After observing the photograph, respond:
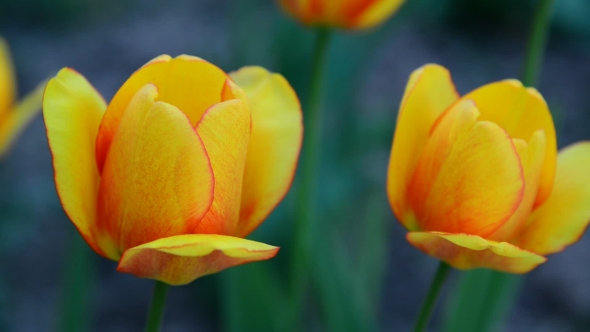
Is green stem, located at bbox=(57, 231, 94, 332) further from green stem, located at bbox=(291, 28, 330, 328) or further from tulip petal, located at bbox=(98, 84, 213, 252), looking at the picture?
tulip petal, located at bbox=(98, 84, 213, 252)

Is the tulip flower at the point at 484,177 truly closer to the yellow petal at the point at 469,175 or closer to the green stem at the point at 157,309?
the yellow petal at the point at 469,175

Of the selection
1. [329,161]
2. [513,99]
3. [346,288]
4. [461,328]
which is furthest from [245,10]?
[513,99]

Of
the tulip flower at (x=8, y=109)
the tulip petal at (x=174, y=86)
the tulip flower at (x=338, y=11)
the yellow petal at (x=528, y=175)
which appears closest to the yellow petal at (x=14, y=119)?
the tulip flower at (x=8, y=109)

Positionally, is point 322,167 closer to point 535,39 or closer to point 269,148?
point 535,39

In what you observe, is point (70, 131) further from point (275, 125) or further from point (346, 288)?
point (346, 288)

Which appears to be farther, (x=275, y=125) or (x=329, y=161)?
(x=329, y=161)

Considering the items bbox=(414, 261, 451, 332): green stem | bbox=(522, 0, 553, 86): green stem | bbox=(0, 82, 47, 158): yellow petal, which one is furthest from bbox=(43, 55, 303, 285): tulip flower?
bbox=(0, 82, 47, 158): yellow petal
